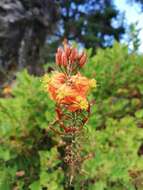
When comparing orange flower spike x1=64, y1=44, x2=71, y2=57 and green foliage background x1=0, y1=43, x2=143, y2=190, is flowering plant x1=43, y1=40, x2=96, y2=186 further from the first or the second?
green foliage background x1=0, y1=43, x2=143, y2=190

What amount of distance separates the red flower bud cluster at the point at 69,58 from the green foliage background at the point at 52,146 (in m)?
1.00

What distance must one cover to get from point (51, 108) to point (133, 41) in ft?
5.76

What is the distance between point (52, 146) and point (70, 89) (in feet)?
5.42

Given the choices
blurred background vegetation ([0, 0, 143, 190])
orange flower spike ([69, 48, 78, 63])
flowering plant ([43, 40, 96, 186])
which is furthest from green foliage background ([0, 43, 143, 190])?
orange flower spike ([69, 48, 78, 63])

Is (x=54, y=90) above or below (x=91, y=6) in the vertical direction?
below

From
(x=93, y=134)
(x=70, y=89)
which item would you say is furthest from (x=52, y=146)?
(x=70, y=89)

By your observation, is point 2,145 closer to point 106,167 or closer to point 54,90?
point 106,167

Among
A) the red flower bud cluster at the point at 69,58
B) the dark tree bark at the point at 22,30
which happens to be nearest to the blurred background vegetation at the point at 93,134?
the red flower bud cluster at the point at 69,58

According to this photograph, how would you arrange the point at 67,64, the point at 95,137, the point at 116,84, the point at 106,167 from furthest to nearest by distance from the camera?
the point at 116,84
the point at 95,137
the point at 106,167
the point at 67,64

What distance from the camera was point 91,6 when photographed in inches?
762

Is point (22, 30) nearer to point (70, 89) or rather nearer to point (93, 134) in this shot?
point (93, 134)

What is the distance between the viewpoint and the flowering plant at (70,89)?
5.35 ft

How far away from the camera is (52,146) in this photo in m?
3.25

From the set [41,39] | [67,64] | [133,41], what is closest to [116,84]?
[133,41]
